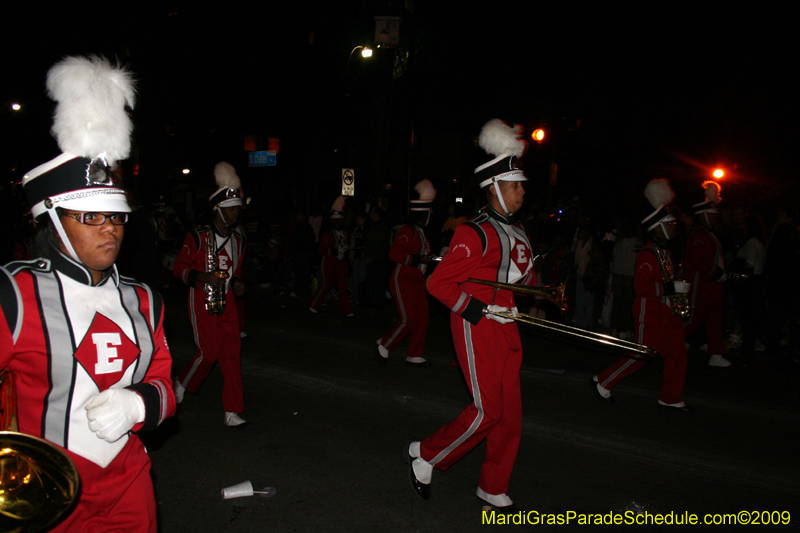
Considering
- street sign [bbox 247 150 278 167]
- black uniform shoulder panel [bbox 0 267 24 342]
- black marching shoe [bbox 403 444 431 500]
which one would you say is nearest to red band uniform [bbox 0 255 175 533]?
black uniform shoulder panel [bbox 0 267 24 342]

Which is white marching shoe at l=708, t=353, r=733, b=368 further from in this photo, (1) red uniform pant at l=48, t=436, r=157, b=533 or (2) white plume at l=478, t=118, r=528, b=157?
(1) red uniform pant at l=48, t=436, r=157, b=533

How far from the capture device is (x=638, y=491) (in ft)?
13.9

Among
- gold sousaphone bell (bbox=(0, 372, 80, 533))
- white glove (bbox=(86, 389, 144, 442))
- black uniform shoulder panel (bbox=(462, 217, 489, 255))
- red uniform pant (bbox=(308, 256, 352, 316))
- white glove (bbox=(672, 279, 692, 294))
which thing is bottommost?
red uniform pant (bbox=(308, 256, 352, 316))

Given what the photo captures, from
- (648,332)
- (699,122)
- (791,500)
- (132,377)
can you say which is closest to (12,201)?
(132,377)

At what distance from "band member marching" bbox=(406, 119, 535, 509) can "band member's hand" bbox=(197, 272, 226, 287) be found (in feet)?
6.91

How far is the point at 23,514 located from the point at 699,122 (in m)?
24.4

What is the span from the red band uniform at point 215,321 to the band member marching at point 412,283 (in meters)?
2.63

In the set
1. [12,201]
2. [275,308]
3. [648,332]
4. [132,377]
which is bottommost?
[275,308]

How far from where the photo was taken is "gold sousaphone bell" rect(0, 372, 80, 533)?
5.47 feet

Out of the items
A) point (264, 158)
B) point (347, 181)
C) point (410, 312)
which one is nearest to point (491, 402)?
point (410, 312)

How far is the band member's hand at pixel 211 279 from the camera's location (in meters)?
4.97

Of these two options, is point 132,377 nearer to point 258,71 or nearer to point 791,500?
point 791,500

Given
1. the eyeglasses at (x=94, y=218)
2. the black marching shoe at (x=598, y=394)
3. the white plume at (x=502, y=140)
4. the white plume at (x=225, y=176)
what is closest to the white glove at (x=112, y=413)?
the eyeglasses at (x=94, y=218)

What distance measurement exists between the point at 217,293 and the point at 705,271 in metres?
5.76
